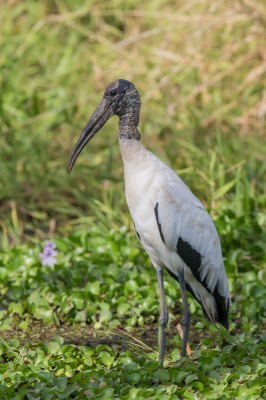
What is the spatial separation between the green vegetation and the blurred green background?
21 mm

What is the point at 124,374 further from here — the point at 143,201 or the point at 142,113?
the point at 142,113

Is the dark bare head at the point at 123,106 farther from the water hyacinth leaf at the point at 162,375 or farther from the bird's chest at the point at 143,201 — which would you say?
the water hyacinth leaf at the point at 162,375

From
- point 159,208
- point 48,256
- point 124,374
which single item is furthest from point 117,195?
point 124,374

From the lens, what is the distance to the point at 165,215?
2584 mm

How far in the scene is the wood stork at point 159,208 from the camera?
102 inches

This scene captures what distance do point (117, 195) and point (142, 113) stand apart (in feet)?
5.00

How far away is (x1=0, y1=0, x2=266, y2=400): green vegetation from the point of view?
252 centimetres

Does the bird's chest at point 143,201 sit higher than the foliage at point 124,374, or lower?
higher

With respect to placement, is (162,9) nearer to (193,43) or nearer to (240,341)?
(193,43)

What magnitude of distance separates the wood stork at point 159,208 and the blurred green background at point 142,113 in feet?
4.17

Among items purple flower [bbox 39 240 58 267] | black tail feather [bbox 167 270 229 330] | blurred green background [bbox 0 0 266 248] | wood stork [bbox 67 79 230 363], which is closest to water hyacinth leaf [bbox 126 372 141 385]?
wood stork [bbox 67 79 230 363]

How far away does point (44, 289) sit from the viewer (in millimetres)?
3539

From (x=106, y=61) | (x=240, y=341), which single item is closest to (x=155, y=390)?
(x=240, y=341)

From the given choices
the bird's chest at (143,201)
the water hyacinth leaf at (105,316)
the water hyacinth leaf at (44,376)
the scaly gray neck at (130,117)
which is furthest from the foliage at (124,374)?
the scaly gray neck at (130,117)
